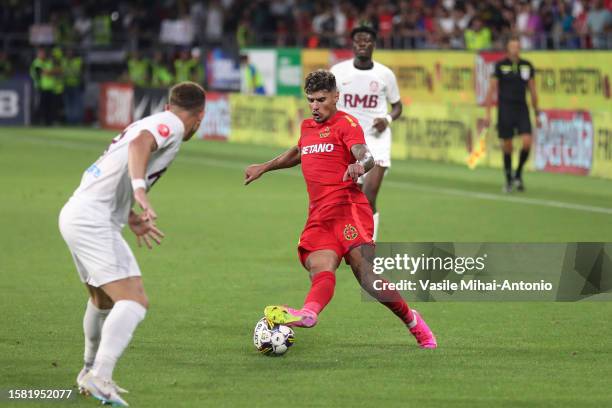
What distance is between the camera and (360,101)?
13430 millimetres

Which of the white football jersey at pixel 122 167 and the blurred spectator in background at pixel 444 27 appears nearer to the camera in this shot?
the white football jersey at pixel 122 167

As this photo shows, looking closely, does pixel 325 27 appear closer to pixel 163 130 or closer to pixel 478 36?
pixel 478 36

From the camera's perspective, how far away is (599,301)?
1105 centimetres

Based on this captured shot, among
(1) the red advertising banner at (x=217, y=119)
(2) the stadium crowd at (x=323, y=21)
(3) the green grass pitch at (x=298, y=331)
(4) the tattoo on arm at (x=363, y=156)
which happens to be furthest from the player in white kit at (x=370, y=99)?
(1) the red advertising banner at (x=217, y=119)

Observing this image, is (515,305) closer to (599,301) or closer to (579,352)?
(599,301)

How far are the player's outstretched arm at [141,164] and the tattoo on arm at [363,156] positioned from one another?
174 centimetres

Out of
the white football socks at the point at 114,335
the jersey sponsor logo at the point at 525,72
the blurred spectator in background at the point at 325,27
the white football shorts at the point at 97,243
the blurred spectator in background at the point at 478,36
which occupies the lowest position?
the blurred spectator in background at the point at 325,27

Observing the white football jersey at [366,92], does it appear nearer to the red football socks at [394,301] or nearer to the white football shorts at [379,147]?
the white football shorts at [379,147]

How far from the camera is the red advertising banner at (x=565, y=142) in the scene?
2197 centimetres

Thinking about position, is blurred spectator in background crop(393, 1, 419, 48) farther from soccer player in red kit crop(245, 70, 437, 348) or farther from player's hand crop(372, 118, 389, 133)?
soccer player in red kit crop(245, 70, 437, 348)

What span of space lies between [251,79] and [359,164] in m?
26.6

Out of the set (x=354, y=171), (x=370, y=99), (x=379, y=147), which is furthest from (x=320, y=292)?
(x=370, y=99)

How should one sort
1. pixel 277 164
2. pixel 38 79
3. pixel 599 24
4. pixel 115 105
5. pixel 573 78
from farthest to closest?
pixel 38 79, pixel 115 105, pixel 599 24, pixel 573 78, pixel 277 164

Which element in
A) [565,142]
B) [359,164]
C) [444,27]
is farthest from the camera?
[444,27]
